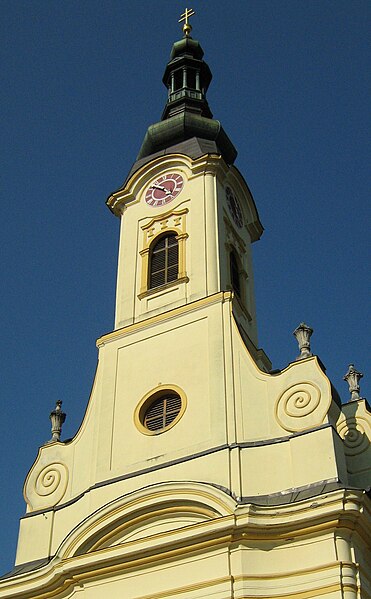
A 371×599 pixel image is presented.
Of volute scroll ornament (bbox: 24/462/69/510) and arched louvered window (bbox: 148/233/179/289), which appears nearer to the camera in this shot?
volute scroll ornament (bbox: 24/462/69/510)

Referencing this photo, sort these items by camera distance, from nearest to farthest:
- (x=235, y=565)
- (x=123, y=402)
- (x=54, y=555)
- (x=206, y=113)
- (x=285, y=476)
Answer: (x=235, y=565), (x=285, y=476), (x=54, y=555), (x=123, y=402), (x=206, y=113)

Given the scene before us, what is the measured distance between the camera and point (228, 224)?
22.2m

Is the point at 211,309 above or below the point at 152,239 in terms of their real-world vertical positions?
below

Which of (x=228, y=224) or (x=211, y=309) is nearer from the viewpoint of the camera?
(x=211, y=309)

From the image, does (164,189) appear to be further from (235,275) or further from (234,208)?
(235,275)

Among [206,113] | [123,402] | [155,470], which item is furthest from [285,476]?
[206,113]

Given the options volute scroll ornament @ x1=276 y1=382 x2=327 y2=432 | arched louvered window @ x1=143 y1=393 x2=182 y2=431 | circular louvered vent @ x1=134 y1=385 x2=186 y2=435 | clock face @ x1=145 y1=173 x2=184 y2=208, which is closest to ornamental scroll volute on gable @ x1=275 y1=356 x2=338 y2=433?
volute scroll ornament @ x1=276 y1=382 x2=327 y2=432

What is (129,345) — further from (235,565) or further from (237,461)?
(235,565)

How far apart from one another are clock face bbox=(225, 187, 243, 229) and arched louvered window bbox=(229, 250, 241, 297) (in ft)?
4.25

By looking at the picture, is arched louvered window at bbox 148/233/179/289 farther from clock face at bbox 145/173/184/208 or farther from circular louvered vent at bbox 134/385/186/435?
circular louvered vent at bbox 134/385/186/435

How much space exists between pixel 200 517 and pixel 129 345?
500cm

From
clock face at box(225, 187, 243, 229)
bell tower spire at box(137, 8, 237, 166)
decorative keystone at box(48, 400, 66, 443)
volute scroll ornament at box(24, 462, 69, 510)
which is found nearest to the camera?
volute scroll ornament at box(24, 462, 69, 510)

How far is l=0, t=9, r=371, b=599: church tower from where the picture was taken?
14922 millimetres

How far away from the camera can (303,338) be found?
17.8m
